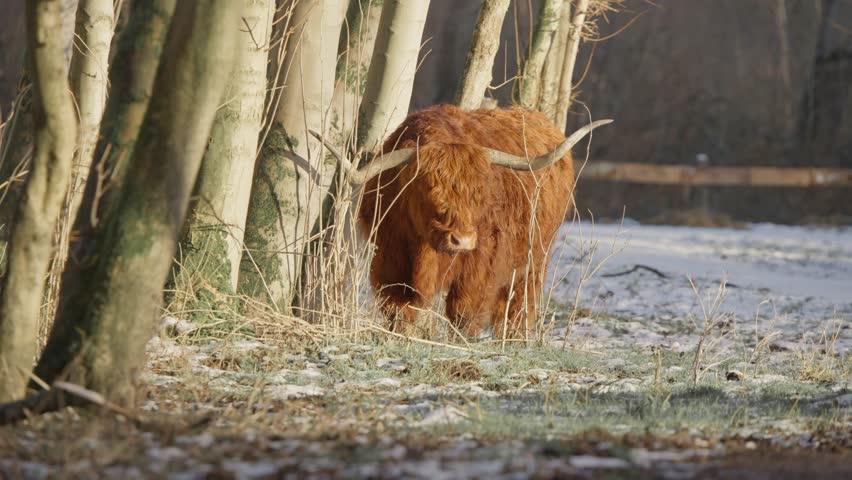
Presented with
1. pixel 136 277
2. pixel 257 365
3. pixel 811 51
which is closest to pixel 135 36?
pixel 136 277

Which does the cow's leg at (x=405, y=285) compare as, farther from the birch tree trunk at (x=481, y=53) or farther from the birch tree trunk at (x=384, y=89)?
the birch tree trunk at (x=481, y=53)

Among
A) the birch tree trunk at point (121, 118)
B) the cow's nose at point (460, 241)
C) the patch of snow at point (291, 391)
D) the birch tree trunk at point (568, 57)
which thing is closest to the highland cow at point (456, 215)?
the cow's nose at point (460, 241)

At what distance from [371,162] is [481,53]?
2397 millimetres

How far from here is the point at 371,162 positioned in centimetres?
611

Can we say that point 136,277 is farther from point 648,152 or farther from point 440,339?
point 648,152

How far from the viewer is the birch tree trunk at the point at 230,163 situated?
5.50 metres

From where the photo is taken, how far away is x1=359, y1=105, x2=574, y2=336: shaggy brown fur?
6312mm

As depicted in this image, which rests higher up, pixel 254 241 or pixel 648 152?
pixel 648 152

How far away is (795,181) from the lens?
1919cm

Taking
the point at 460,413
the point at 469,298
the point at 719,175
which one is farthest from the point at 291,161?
the point at 719,175

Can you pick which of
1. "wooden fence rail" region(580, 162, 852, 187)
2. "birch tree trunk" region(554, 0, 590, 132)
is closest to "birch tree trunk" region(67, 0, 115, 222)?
"birch tree trunk" region(554, 0, 590, 132)

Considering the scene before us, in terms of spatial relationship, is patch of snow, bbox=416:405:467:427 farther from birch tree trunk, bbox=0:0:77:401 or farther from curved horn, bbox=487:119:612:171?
curved horn, bbox=487:119:612:171

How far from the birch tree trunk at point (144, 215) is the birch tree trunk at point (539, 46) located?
6172mm

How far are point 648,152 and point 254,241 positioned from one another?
→ 62.4 ft
